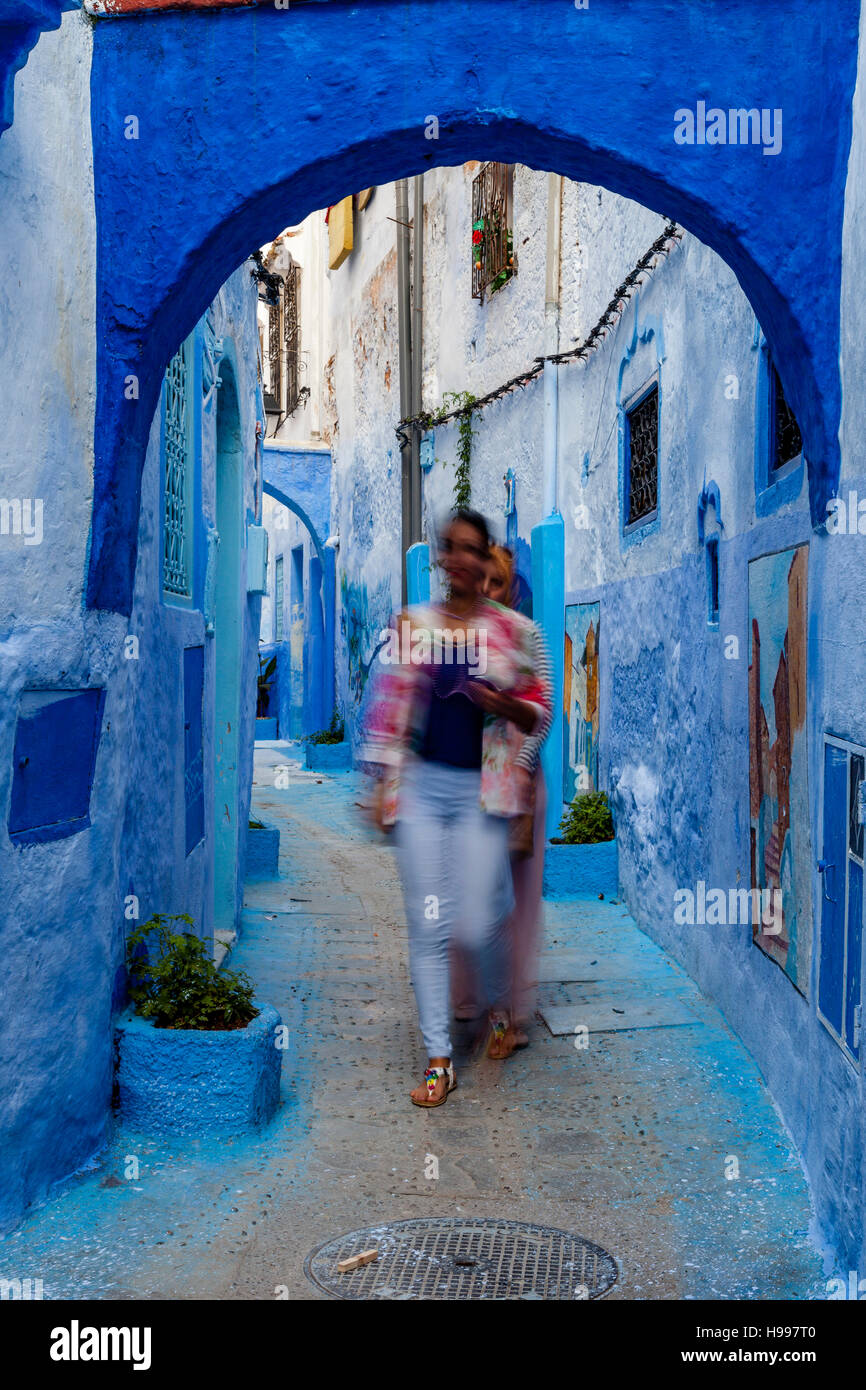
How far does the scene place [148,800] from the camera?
470 centimetres

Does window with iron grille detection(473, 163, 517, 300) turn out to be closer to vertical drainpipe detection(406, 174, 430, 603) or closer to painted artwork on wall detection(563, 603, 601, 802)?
vertical drainpipe detection(406, 174, 430, 603)

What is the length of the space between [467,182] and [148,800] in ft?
27.2

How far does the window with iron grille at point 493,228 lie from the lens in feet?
33.6

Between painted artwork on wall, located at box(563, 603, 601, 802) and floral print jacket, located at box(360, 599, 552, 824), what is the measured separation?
4.08m

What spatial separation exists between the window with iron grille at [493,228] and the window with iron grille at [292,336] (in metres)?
9.43

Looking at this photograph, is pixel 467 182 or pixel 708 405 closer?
pixel 708 405

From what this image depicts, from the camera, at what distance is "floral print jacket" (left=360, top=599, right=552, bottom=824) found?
4.26 meters

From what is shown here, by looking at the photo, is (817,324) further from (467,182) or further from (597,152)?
(467,182)

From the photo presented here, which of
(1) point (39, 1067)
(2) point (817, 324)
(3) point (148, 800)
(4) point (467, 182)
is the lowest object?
(1) point (39, 1067)

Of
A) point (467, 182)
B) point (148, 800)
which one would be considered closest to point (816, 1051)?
point (148, 800)

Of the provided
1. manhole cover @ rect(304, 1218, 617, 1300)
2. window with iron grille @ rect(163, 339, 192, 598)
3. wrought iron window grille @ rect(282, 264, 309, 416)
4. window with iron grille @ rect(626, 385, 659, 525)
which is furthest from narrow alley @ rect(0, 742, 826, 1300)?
wrought iron window grille @ rect(282, 264, 309, 416)

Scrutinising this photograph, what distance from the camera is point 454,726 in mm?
4312

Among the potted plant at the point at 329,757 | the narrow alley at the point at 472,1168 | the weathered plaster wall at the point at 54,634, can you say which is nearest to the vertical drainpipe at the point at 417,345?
the potted plant at the point at 329,757
